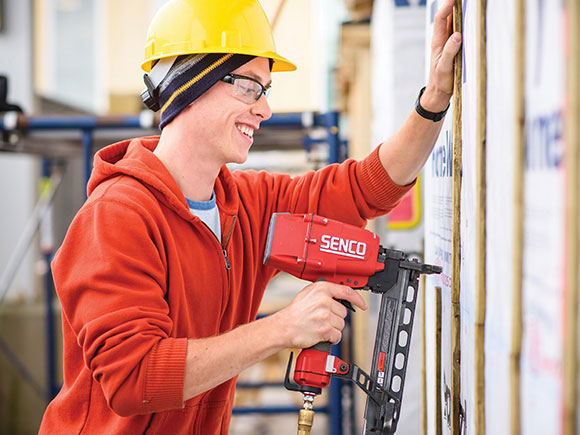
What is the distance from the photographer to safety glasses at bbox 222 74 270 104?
1.76 metres

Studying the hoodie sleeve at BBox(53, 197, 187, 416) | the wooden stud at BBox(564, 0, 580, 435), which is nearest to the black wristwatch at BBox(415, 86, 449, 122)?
the hoodie sleeve at BBox(53, 197, 187, 416)

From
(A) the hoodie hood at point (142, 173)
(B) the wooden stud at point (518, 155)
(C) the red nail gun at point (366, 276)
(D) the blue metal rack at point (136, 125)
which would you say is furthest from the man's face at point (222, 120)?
(D) the blue metal rack at point (136, 125)

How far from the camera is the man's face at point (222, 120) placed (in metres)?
1.76

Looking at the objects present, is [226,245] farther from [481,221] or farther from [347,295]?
[481,221]

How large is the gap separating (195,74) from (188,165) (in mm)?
262

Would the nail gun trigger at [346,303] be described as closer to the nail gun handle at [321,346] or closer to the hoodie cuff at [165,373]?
the nail gun handle at [321,346]

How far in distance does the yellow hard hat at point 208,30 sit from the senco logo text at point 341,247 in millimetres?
581

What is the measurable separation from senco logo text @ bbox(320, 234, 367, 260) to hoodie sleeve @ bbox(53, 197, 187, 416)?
0.44 m

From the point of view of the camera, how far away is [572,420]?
81 cm

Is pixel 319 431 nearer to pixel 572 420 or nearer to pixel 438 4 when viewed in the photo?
pixel 438 4

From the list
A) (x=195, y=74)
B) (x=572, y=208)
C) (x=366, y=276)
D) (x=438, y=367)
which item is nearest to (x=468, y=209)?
(x=366, y=276)

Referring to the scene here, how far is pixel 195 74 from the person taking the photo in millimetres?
1744

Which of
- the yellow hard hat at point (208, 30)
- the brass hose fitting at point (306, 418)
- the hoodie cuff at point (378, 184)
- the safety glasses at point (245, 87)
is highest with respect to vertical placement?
the yellow hard hat at point (208, 30)

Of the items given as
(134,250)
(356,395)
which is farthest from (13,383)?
(134,250)
